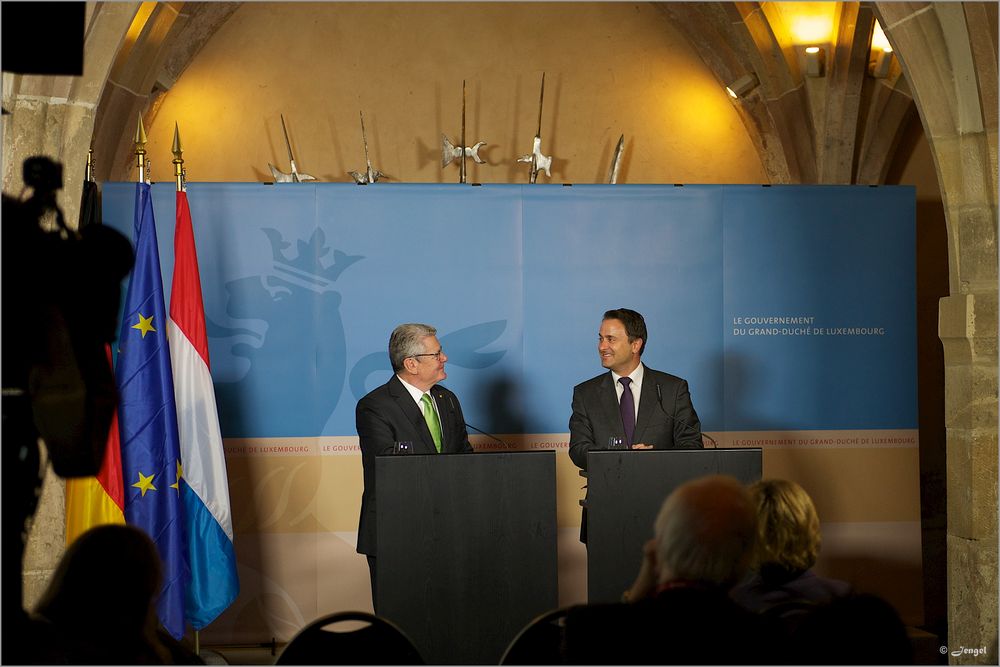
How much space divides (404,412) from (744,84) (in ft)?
22.0

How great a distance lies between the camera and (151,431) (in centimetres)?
512

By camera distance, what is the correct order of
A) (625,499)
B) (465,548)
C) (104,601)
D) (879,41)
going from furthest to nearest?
(879,41) < (625,499) < (465,548) < (104,601)

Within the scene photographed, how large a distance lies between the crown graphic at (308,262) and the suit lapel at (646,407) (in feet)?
6.99

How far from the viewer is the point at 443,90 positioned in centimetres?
1084

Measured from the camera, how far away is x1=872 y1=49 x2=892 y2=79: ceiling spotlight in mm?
9523

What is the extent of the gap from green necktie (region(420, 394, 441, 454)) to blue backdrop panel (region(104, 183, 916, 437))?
1431mm

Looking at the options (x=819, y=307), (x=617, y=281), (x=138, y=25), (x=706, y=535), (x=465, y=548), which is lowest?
(x=465, y=548)

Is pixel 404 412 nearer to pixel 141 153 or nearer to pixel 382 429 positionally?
pixel 382 429

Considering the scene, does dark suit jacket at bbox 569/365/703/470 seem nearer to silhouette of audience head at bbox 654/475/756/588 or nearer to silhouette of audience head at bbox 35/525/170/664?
silhouette of audience head at bbox 654/475/756/588

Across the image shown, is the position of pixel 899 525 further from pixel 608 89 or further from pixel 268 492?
pixel 608 89

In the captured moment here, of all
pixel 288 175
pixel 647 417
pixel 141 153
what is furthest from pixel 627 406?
pixel 288 175

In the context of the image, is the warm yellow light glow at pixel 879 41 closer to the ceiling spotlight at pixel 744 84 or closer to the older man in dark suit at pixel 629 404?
the ceiling spotlight at pixel 744 84

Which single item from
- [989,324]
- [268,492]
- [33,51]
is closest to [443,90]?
[268,492]

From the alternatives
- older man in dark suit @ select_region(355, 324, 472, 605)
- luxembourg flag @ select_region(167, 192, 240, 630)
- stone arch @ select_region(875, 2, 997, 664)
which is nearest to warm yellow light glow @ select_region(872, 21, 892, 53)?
stone arch @ select_region(875, 2, 997, 664)
